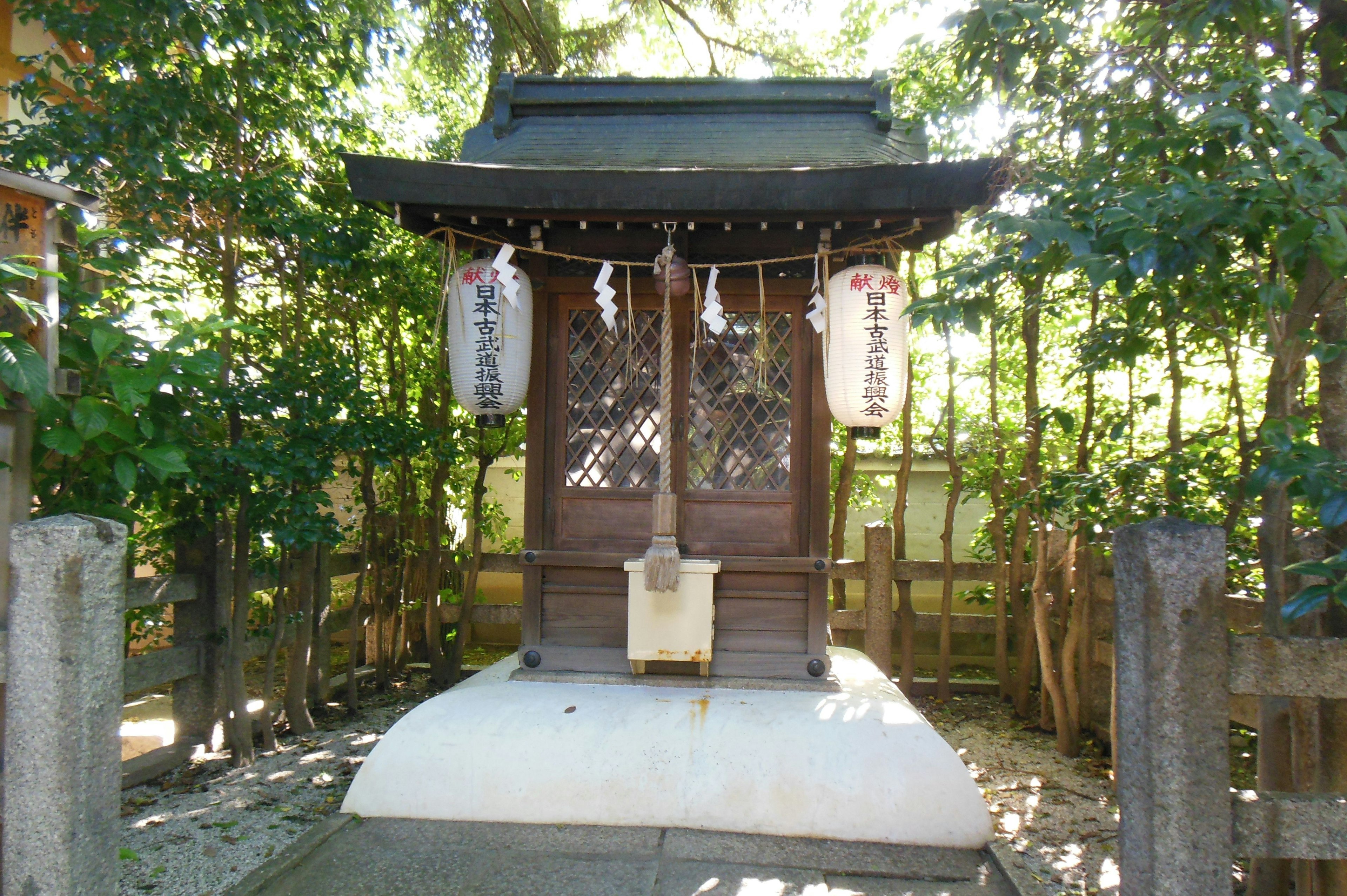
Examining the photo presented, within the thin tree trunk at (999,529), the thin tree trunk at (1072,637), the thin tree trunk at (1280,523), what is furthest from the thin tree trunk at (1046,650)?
the thin tree trunk at (1280,523)

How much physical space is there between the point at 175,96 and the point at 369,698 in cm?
505

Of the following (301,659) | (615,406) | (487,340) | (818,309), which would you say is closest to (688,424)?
(615,406)

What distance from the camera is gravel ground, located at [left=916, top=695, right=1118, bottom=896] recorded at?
4188 mm

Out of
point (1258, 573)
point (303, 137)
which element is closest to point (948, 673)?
point (1258, 573)

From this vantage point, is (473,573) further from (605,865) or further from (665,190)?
(665,190)

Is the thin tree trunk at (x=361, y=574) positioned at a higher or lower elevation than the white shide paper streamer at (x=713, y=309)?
lower

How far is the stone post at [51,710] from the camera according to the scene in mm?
2619

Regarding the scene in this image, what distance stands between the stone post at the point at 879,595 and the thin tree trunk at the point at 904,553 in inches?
10.7

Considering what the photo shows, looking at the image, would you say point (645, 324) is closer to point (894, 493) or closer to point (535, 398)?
point (535, 398)

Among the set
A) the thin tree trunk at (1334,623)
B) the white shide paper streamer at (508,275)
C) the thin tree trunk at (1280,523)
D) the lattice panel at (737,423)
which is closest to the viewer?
the thin tree trunk at (1334,623)

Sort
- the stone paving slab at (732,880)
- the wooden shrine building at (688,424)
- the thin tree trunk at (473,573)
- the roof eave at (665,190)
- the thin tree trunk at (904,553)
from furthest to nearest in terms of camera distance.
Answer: the thin tree trunk at (473,573) < the thin tree trunk at (904,553) < the wooden shrine building at (688,424) < the roof eave at (665,190) < the stone paving slab at (732,880)

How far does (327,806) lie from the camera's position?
488cm

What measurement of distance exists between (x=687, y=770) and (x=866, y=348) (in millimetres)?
2595

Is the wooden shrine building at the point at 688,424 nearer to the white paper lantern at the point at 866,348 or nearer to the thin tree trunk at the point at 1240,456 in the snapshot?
the white paper lantern at the point at 866,348
